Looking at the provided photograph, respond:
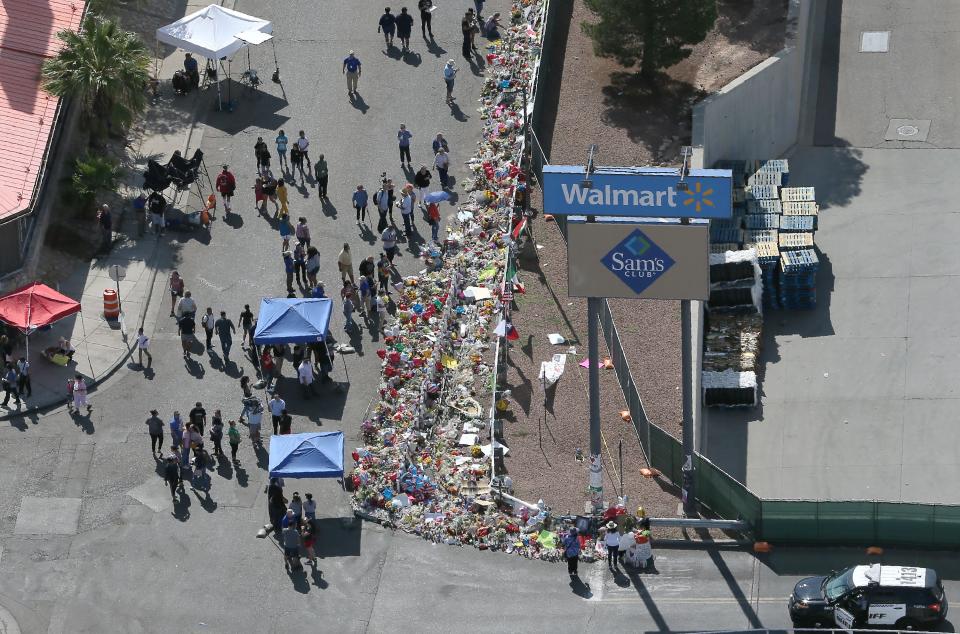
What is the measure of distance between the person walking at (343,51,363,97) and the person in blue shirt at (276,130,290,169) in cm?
324

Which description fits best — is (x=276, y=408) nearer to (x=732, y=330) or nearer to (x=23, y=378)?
(x=23, y=378)

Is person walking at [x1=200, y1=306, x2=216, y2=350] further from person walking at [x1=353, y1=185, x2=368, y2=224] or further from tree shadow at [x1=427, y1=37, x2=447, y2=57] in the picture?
tree shadow at [x1=427, y1=37, x2=447, y2=57]

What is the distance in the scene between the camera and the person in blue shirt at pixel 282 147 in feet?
157

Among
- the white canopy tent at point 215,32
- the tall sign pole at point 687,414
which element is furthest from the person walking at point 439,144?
the tall sign pole at point 687,414

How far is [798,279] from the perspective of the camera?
45.4 metres

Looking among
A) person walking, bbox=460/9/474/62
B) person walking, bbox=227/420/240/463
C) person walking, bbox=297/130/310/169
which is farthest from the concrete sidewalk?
person walking, bbox=460/9/474/62

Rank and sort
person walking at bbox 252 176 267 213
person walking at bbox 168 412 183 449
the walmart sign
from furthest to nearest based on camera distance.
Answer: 1. person walking at bbox 252 176 267 213
2. person walking at bbox 168 412 183 449
3. the walmart sign

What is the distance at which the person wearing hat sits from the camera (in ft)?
118

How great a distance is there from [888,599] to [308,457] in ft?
40.9

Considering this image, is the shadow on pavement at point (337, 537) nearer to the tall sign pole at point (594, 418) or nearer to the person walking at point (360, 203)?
the tall sign pole at point (594, 418)

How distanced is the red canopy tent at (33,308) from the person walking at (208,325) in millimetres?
3022

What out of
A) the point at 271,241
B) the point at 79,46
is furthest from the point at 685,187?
the point at 79,46

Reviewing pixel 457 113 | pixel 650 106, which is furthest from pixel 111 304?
pixel 650 106

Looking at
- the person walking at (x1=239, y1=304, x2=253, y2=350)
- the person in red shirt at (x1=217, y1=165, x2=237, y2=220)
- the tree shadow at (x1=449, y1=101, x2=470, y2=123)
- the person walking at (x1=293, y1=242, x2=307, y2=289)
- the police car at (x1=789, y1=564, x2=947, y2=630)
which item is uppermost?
the tree shadow at (x1=449, y1=101, x2=470, y2=123)
